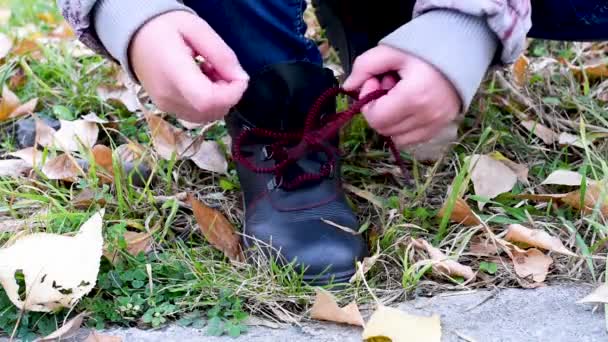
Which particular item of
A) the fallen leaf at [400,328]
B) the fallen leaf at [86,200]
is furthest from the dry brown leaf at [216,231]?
the fallen leaf at [400,328]

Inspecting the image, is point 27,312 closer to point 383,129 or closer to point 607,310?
point 383,129

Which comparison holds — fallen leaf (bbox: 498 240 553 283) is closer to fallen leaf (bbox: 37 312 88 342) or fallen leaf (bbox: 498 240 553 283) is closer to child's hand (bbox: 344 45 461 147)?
child's hand (bbox: 344 45 461 147)

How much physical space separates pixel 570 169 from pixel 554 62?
0.39 meters

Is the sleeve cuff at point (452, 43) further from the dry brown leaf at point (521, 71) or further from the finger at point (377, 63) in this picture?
the dry brown leaf at point (521, 71)

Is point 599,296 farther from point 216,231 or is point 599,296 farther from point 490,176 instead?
point 216,231

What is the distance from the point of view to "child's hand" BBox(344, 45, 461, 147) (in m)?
0.82

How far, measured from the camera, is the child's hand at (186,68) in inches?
32.0

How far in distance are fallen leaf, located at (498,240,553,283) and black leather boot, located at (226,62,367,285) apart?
0.59 ft

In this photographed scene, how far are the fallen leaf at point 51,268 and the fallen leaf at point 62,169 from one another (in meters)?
0.24

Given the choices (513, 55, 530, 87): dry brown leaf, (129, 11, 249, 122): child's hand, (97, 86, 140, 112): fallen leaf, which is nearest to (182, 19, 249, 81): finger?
(129, 11, 249, 122): child's hand

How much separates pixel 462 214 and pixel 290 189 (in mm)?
224

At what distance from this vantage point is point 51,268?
882 millimetres

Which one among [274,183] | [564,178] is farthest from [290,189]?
[564,178]

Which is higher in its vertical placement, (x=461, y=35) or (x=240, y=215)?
(x=461, y=35)
